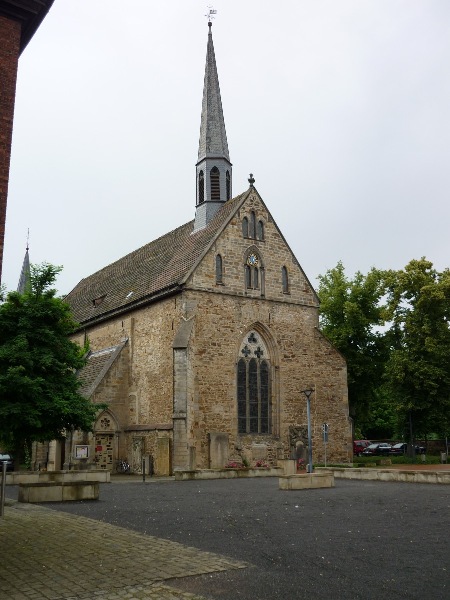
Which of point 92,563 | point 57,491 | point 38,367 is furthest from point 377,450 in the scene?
point 92,563

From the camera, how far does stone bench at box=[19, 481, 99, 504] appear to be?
1636cm

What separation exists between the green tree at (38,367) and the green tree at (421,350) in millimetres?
23263

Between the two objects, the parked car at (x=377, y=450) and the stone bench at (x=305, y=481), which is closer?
the stone bench at (x=305, y=481)

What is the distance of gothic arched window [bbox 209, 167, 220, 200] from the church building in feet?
0.19

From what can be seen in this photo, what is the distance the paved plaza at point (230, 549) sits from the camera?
21.9ft

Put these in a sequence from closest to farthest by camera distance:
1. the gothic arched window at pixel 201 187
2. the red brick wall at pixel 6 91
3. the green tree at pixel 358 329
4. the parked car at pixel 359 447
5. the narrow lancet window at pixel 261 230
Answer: the red brick wall at pixel 6 91, the narrow lancet window at pixel 261 230, the gothic arched window at pixel 201 187, the green tree at pixel 358 329, the parked car at pixel 359 447

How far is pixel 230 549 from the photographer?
9.01 m

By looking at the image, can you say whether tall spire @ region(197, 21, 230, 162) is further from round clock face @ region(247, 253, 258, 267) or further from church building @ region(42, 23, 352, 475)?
round clock face @ region(247, 253, 258, 267)

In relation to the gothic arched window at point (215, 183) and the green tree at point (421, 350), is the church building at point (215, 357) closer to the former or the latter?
the gothic arched window at point (215, 183)

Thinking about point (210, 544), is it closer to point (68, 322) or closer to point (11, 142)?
point (11, 142)

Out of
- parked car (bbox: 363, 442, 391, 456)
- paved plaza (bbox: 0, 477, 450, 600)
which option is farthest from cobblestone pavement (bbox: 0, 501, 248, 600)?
parked car (bbox: 363, 442, 391, 456)

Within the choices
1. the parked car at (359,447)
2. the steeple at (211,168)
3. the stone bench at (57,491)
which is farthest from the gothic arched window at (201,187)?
the parked car at (359,447)

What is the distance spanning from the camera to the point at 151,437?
1131 inches

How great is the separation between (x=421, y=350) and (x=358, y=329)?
590 cm
